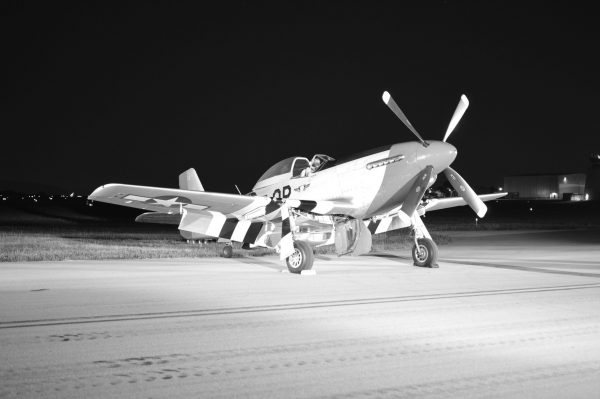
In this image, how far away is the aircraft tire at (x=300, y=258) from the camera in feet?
44.6

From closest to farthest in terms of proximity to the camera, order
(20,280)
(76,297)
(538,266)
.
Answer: (76,297) → (20,280) → (538,266)

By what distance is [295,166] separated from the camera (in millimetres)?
15992

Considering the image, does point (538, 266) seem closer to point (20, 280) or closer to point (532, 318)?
point (532, 318)

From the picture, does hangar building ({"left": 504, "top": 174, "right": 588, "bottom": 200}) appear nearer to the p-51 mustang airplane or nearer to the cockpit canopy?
the cockpit canopy

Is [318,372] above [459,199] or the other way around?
the other way around

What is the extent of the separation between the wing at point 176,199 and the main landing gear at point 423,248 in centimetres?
353

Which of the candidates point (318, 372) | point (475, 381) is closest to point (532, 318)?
point (475, 381)

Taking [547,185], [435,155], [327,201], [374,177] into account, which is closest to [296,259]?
[327,201]

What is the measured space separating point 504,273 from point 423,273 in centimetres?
165

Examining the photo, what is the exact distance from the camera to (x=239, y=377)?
16.8 feet

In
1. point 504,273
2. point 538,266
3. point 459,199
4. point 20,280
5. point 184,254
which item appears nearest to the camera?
point 20,280

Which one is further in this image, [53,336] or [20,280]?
[20,280]

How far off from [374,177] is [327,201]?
121 cm

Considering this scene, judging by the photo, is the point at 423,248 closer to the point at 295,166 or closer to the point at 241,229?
the point at 295,166
